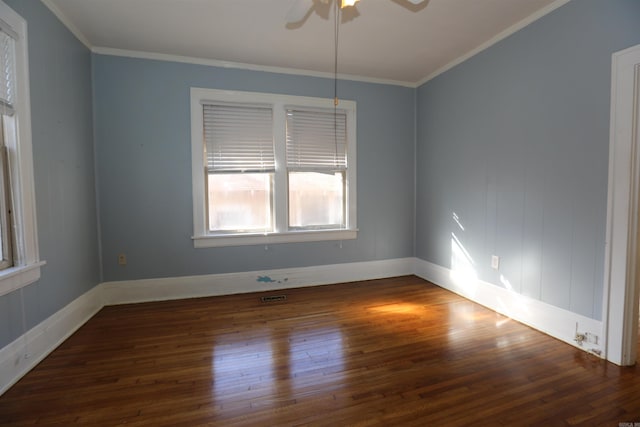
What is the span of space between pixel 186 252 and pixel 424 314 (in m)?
2.64

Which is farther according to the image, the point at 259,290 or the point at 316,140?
the point at 316,140

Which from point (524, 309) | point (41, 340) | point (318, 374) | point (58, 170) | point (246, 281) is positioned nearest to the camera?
point (318, 374)

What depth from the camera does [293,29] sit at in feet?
9.19

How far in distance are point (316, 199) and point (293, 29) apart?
75.5 inches

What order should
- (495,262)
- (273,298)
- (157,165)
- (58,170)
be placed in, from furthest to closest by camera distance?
1. (273,298)
2. (157,165)
3. (495,262)
4. (58,170)

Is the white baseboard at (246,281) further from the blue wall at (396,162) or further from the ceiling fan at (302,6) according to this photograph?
the ceiling fan at (302,6)

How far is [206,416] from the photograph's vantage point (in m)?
1.65

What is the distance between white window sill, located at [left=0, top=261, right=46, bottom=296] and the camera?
1.88 m

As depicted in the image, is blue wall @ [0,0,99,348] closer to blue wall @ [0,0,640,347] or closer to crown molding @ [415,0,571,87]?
blue wall @ [0,0,640,347]

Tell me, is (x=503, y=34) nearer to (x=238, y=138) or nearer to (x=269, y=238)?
(x=238, y=138)

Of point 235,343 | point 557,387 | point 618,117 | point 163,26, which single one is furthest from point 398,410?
point 163,26

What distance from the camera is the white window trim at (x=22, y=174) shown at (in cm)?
204

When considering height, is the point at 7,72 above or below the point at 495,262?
above

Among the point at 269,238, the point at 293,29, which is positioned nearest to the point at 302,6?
the point at 293,29
